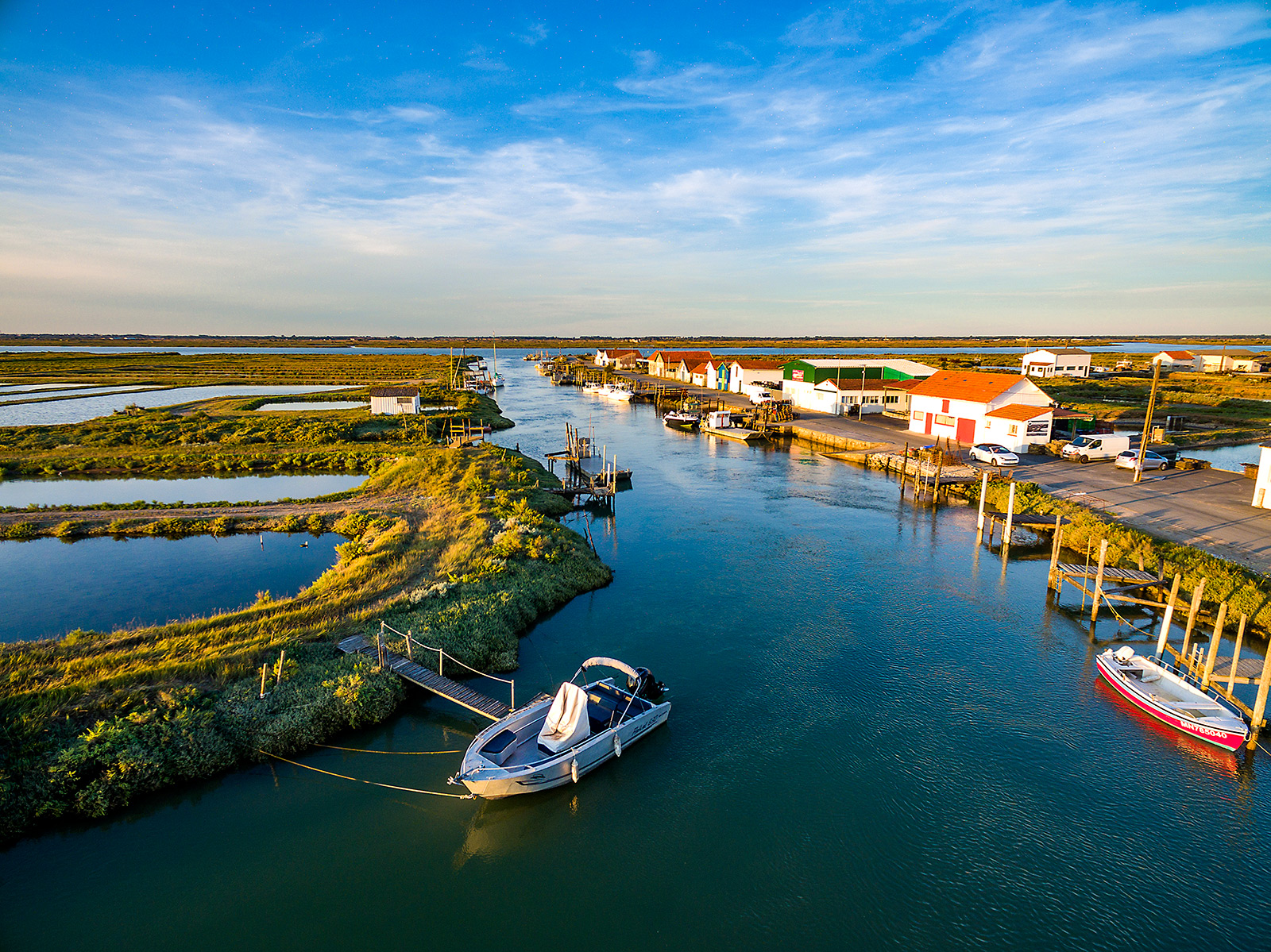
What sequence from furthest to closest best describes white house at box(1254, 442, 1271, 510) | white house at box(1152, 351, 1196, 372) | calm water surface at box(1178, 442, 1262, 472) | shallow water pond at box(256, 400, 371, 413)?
white house at box(1152, 351, 1196, 372) < shallow water pond at box(256, 400, 371, 413) < calm water surface at box(1178, 442, 1262, 472) < white house at box(1254, 442, 1271, 510)

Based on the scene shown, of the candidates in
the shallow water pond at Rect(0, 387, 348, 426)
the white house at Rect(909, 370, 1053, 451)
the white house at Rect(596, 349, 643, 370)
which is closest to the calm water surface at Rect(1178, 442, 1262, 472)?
the white house at Rect(909, 370, 1053, 451)

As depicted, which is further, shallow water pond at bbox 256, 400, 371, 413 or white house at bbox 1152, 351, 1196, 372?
white house at bbox 1152, 351, 1196, 372

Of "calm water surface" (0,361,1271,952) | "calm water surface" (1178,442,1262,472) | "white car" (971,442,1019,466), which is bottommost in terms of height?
"calm water surface" (0,361,1271,952)

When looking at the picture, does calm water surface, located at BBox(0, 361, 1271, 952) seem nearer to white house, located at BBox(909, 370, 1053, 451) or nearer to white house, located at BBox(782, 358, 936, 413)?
white house, located at BBox(909, 370, 1053, 451)

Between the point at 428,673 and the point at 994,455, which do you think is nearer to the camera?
the point at 428,673

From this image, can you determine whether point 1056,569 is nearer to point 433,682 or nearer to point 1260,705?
point 1260,705

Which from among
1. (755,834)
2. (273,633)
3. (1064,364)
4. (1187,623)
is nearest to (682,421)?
(1187,623)
